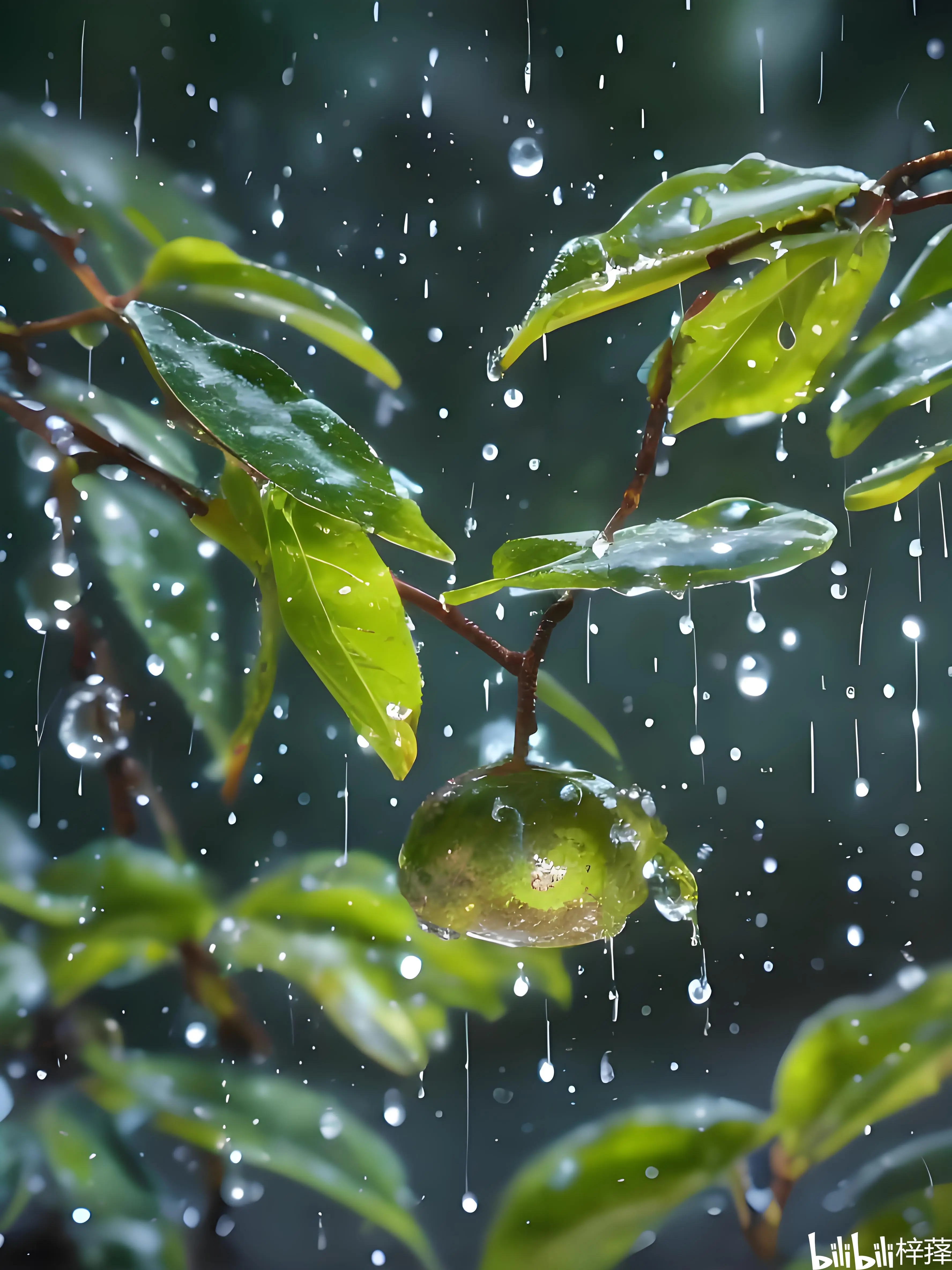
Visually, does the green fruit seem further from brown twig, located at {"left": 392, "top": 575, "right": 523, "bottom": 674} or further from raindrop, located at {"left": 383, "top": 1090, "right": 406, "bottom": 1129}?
raindrop, located at {"left": 383, "top": 1090, "right": 406, "bottom": 1129}

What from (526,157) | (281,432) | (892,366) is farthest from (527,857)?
(526,157)

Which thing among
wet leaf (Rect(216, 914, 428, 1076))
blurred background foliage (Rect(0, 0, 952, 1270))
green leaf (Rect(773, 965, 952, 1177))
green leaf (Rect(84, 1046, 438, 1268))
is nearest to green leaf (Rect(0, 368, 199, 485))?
blurred background foliage (Rect(0, 0, 952, 1270))

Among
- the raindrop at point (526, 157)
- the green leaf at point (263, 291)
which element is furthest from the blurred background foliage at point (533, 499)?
the green leaf at point (263, 291)

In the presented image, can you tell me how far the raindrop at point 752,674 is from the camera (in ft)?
1.96

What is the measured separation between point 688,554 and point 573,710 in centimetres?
30

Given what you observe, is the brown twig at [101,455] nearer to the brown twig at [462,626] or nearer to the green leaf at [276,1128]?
the brown twig at [462,626]

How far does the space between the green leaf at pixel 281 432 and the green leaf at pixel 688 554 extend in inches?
1.5

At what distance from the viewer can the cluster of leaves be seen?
1.85 feet

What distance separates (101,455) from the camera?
34 cm

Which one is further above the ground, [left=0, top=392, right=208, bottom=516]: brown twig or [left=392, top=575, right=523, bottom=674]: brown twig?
[left=0, top=392, right=208, bottom=516]: brown twig

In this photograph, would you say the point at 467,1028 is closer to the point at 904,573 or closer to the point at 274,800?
the point at 274,800

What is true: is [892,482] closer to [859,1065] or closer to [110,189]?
[859,1065]

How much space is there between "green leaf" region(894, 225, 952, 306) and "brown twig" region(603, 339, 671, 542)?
0.43ft

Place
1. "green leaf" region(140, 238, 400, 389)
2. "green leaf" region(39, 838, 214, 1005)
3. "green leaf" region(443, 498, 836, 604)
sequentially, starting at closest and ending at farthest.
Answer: "green leaf" region(443, 498, 836, 604) → "green leaf" region(140, 238, 400, 389) → "green leaf" region(39, 838, 214, 1005)
